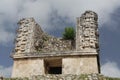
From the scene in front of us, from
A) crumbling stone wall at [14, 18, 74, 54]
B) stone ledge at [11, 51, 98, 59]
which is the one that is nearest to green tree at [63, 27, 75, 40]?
crumbling stone wall at [14, 18, 74, 54]

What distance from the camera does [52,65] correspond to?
57.9ft

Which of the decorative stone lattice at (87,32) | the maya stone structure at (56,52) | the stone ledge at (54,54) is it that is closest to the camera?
the maya stone structure at (56,52)

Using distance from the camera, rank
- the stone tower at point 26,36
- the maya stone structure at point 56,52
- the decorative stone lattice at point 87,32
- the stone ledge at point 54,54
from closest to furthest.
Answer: the maya stone structure at point 56,52 → the stone ledge at point 54,54 → the decorative stone lattice at point 87,32 → the stone tower at point 26,36

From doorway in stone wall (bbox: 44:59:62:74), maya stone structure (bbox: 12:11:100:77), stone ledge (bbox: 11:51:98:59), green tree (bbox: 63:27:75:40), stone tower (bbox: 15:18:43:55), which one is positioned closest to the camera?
maya stone structure (bbox: 12:11:100:77)

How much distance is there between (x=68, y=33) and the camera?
1855 centimetres

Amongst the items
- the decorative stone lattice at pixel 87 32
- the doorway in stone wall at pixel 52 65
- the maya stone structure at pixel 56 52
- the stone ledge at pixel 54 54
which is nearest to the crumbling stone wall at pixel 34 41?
the maya stone structure at pixel 56 52

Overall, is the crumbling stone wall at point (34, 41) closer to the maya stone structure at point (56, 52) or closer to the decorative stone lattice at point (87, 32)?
the maya stone structure at point (56, 52)

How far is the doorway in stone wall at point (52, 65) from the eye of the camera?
16.9 meters

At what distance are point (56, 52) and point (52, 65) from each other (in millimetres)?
1265

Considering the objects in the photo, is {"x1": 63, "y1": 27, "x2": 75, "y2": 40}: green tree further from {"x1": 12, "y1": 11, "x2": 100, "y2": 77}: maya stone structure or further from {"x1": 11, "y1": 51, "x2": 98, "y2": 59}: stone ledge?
{"x1": 11, "y1": 51, "x2": 98, "y2": 59}: stone ledge

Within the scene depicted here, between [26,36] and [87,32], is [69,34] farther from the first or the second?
[26,36]

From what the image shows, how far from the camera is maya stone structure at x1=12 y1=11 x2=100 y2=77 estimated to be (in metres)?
16.2

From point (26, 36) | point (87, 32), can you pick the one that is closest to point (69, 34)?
point (87, 32)

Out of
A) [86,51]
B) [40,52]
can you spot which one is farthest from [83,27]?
[40,52]
